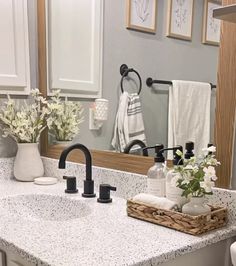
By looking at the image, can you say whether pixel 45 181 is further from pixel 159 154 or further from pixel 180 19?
pixel 180 19

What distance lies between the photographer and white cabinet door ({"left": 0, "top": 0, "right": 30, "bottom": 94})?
167cm

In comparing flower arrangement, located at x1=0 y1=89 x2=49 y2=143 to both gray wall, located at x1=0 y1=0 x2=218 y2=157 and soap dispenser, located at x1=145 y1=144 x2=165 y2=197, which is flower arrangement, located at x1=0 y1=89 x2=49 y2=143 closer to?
gray wall, located at x1=0 y1=0 x2=218 y2=157

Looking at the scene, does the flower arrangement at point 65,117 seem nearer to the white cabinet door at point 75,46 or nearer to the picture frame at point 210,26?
the white cabinet door at point 75,46

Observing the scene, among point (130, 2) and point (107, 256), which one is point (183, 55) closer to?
point (130, 2)

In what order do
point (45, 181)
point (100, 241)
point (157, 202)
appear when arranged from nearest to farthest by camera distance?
point (100, 241), point (157, 202), point (45, 181)

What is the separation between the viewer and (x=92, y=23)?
1.66 meters

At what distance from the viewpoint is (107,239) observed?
0.95 metres

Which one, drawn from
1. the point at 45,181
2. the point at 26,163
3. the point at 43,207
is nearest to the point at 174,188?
the point at 43,207

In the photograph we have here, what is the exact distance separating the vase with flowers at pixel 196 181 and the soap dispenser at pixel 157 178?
0.50ft

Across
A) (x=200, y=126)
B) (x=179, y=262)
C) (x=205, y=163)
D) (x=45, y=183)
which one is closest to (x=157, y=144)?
(x=200, y=126)

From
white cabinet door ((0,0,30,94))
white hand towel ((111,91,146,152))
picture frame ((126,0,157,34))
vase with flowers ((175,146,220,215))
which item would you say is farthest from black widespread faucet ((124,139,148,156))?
white cabinet door ((0,0,30,94))

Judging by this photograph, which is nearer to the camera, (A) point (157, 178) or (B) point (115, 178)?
(A) point (157, 178)

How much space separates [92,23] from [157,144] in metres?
0.72

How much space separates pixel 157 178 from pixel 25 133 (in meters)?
0.74
